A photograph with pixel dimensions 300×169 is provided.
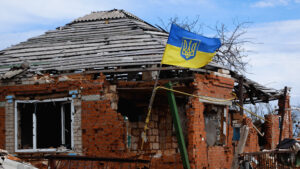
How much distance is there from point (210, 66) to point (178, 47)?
2.72 m

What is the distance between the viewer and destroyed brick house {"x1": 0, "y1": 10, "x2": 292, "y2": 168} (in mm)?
12688

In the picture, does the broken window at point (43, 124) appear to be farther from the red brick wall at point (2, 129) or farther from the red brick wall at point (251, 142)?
the red brick wall at point (251, 142)

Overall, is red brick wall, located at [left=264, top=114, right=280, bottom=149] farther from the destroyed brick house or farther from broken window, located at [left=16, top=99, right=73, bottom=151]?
broken window, located at [left=16, top=99, right=73, bottom=151]

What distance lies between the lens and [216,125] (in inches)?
568

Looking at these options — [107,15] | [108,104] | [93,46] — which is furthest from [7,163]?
[107,15]

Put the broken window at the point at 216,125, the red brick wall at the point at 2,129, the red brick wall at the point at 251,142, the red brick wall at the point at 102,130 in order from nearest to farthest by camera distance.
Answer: the red brick wall at the point at 102,130 < the red brick wall at the point at 2,129 < the broken window at the point at 216,125 < the red brick wall at the point at 251,142

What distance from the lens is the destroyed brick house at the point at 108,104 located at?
12.7 meters

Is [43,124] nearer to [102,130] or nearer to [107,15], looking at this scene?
[102,130]

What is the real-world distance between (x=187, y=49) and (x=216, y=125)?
379cm

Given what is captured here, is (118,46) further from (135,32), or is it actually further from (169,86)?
(169,86)

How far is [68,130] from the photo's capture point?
13.1 metres

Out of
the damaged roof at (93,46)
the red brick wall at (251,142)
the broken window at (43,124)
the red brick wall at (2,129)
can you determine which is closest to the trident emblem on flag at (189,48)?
the damaged roof at (93,46)

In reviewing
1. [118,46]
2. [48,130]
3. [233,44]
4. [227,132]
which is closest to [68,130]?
[48,130]

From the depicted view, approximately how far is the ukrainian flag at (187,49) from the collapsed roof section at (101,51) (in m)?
0.96
